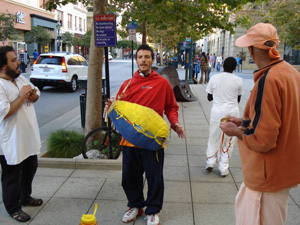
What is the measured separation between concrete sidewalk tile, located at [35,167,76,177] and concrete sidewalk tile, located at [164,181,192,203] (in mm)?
1561

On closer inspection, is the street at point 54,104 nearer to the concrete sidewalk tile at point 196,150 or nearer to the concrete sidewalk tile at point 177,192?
the concrete sidewalk tile at point 196,150

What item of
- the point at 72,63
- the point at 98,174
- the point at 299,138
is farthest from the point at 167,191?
the point at 72,63

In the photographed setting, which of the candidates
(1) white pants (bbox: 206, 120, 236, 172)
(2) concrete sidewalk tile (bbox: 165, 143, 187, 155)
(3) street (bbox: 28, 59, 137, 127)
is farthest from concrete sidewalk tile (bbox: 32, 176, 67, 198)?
(3) street (bbox: 28, 59, 137, 127)

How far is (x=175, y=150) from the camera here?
20.8ft

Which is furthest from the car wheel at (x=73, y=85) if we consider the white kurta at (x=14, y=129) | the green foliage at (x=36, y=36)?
the green foliage at (x=36, y=36)

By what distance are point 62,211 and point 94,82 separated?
270cm

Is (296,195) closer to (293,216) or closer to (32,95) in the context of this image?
(293,216)

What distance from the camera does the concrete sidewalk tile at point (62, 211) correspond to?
3.62 meters

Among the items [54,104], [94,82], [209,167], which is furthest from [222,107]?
[54,104]

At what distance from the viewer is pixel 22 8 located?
35719 millimetres

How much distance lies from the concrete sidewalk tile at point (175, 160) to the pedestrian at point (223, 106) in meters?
0.62

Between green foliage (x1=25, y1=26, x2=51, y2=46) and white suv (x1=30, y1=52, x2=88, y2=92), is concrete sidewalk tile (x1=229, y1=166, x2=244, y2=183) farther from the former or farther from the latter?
green foliage (x1=25, y1=26, x2=51, y2=46)

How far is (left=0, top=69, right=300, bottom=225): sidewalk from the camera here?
3.69m

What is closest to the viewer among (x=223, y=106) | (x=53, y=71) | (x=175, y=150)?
(x=223, y=106)
